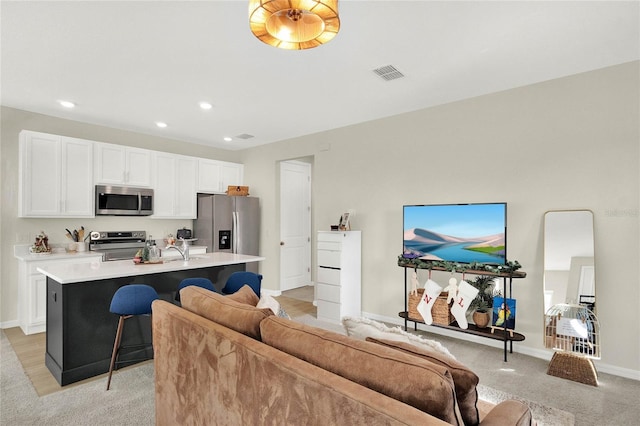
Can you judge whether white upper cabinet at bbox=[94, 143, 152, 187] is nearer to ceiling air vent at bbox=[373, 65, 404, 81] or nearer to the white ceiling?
the white ceiling

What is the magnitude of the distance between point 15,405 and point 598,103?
520 centimetres

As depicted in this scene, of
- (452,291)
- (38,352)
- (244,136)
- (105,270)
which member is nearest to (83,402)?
(105,270)

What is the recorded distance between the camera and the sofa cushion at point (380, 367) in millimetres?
899

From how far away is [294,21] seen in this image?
1703mm

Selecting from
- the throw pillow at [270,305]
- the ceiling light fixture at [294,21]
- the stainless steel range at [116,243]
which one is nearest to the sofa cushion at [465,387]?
the throw pillow at [270,305]

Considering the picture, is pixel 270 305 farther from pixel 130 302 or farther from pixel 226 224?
pixel 226 224

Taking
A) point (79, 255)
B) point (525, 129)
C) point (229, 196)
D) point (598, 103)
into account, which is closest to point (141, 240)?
point (79, 255)

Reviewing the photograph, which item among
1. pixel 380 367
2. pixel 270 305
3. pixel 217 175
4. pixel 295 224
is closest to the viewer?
pixel 380 367

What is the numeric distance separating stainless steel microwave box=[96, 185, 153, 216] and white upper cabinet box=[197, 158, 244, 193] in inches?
36.1

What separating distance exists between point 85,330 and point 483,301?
3.60 m

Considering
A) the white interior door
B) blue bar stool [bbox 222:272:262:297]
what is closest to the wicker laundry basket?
blue bar stool [bbox 222:272:262:297]

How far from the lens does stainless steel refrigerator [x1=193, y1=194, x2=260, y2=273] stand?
5.45m

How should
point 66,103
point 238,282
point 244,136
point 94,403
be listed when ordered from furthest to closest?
point 244,136
point 66,103
point 238,282
point 94,403

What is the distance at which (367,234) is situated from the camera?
4.52 metres
